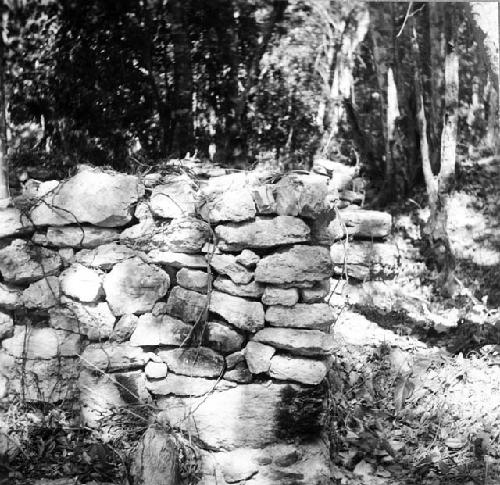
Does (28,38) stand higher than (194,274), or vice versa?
(28,38)

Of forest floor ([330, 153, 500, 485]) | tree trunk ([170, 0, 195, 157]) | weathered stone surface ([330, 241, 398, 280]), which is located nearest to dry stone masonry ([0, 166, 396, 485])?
forest floor ([330, 153, 500, 485])

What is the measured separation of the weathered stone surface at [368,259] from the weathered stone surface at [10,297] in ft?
8.55

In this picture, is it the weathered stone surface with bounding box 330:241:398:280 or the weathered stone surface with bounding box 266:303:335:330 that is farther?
the weathered stone surface with bounding box 330:241:398:280

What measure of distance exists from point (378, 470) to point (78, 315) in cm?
177

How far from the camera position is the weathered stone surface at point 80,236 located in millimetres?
3506

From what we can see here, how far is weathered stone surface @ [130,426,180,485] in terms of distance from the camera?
10.1ft

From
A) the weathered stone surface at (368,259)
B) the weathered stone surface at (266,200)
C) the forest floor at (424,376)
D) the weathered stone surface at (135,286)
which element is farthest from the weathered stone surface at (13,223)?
the weathered stone surface at (368,259)

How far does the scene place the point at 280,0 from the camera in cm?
492

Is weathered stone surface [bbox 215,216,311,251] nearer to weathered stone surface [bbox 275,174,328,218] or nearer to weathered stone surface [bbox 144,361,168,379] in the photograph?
weathered stone surface [bbox 275,174,328,218]

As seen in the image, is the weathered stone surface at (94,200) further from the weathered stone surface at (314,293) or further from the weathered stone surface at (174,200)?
the weathered stone surface at (314,293)

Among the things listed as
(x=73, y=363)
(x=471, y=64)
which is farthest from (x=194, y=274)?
(x=471, y=64)

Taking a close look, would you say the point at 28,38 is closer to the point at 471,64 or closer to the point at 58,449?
the point at 58,449

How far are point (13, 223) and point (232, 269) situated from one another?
119 cm

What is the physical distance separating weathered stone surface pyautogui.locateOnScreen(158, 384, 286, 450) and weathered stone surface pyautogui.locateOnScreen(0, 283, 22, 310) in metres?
1.04
